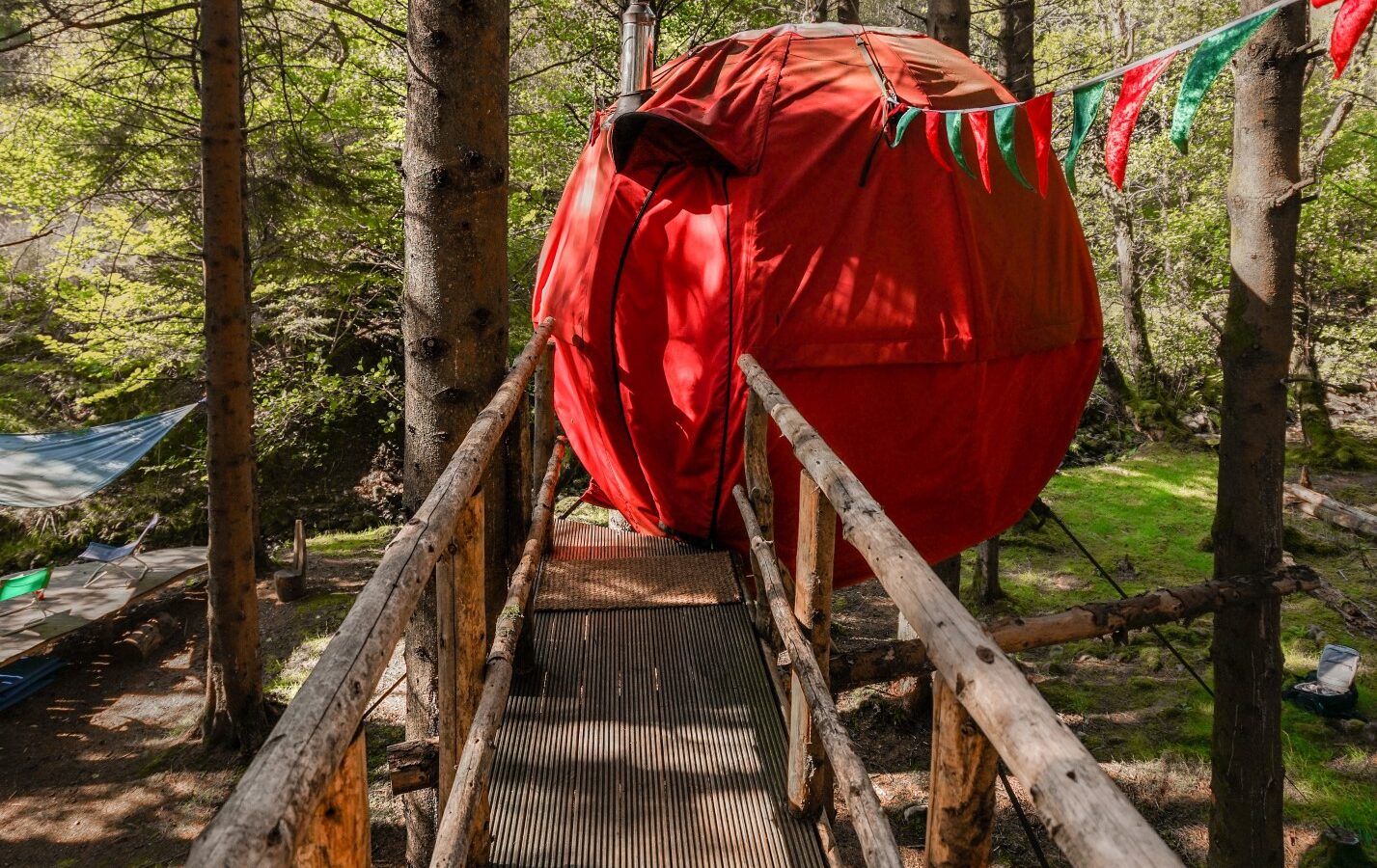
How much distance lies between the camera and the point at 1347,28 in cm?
215

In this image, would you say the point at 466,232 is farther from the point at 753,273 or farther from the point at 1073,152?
the point at 1073,152

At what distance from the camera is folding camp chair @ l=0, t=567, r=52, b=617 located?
10188 millimetres

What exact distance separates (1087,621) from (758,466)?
1824mm

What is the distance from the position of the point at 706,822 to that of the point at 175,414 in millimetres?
10552

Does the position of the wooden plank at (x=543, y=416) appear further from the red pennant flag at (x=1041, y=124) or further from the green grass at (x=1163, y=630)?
the green grass at (x=1163, y=630)

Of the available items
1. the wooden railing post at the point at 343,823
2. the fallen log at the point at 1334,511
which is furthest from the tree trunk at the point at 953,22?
the wooden railing post at the point at 343,823

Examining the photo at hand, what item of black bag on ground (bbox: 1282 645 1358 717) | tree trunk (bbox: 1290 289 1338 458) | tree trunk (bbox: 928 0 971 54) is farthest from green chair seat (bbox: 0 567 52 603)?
tree trunk (bbox: 1290 289 1338 458)

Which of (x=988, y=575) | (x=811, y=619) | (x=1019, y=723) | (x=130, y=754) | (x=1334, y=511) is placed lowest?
(x=130, y=754)

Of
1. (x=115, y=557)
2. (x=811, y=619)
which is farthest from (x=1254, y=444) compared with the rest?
Result: (x=115, y=557)

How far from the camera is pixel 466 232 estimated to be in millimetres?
3309

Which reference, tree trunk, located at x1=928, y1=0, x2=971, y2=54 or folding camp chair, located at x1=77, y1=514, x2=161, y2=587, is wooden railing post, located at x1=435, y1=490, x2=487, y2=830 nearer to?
tree trunk, located at x1=928, y1=0, x2=971, y2=54

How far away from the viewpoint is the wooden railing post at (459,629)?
2207mm

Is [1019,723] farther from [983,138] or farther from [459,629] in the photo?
[983,138]

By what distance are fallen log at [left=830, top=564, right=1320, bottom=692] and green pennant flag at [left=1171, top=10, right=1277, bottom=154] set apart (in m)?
2.10
